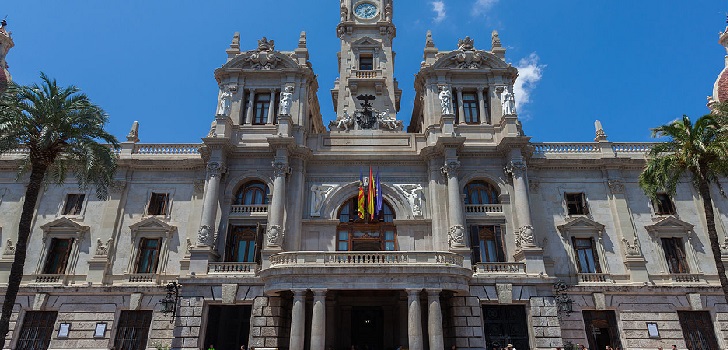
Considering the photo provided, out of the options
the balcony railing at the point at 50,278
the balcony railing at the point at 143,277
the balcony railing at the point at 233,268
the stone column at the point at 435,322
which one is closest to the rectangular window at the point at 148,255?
the balcony railing at the point at 143,277

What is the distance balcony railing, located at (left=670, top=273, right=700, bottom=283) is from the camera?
89.8ft

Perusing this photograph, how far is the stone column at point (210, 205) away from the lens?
26.6 m

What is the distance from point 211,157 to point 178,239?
556cm

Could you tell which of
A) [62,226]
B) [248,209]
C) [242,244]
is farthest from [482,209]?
[62,226]

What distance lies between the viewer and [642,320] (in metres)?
26.2

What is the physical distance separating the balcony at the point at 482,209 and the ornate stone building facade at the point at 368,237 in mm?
151

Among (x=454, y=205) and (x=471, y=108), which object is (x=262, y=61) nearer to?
(x=471, y=108)

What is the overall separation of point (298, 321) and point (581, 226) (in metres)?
18.6

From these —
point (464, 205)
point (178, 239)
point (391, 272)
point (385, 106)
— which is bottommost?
point (391, 272)

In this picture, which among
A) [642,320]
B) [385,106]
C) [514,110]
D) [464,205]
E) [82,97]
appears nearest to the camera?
[82,97]

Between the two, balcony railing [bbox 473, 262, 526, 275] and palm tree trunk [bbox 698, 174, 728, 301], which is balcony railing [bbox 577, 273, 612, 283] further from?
palm tree trunk [bbox 698, 174, 728, 301]

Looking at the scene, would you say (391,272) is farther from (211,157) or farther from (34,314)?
(34,314)

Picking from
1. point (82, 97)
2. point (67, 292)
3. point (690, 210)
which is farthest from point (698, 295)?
point (67, 292)

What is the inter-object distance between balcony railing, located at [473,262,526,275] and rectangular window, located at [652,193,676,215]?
11133mm
